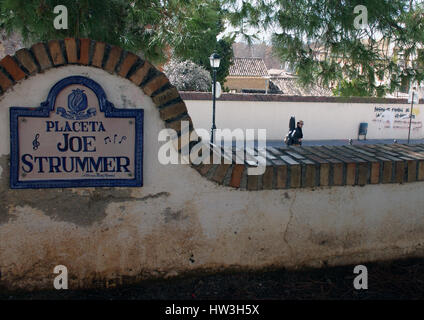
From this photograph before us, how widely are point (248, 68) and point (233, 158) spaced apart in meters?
35.0

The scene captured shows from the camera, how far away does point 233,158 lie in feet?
9.82

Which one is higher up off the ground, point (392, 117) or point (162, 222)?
point (392, 117)

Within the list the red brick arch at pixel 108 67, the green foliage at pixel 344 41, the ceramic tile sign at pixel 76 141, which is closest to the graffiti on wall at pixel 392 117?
the green foliage at pixel 344 41

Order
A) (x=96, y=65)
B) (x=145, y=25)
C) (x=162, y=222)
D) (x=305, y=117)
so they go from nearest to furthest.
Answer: (x=96, y=65)
(x=162, y=222)
(x=145, y=25)
(x=305, y=117)

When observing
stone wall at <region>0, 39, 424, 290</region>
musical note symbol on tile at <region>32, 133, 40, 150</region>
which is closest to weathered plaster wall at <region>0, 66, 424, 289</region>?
stone wall at <region>0, 39, 424, 290</region>

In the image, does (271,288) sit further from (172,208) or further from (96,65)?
(96,65)

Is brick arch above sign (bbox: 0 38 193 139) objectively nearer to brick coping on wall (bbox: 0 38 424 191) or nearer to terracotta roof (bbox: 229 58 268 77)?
brick coping on wall (bbox: 0 38 424 191)

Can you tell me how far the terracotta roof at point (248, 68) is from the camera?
35.7 m

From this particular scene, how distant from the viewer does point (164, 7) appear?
4.80 m

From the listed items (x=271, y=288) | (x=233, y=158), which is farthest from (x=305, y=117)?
(x=271, y=288)

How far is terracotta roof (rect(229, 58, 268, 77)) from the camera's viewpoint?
3570 centimetres

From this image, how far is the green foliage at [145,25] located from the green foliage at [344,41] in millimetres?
429

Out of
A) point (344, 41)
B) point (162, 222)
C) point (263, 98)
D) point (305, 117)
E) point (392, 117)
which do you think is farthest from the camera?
point (392, 117)

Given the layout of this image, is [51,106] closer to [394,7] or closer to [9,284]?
[9,284]
